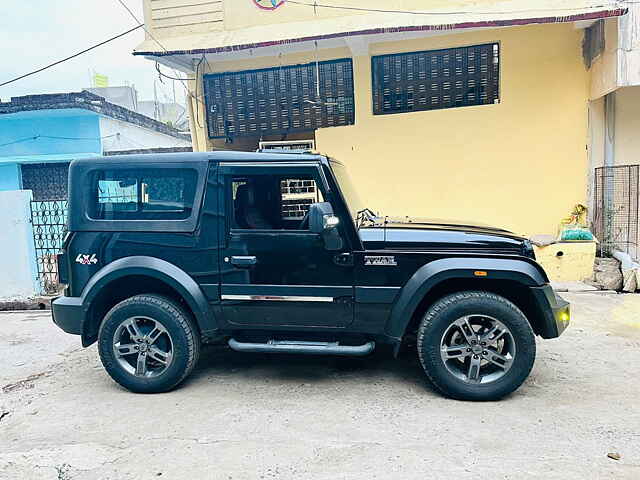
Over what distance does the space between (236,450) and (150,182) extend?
2.20 meters

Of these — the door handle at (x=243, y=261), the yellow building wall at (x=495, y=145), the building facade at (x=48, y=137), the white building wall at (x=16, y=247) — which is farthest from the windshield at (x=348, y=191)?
the building facade at (x=48, y=137)

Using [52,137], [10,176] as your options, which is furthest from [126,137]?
[10,176]

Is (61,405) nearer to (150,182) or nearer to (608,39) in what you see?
(150,182)

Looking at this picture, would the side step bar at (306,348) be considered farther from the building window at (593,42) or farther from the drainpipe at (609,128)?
the building window at (593,42)

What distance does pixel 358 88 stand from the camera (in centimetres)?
848

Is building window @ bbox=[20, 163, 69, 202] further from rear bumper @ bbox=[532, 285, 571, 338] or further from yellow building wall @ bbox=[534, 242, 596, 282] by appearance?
rear bumper @ bbox=[532, 285, 571, 338]

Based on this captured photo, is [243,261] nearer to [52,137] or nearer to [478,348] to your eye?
[478,348]

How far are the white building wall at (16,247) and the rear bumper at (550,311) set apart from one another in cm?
717

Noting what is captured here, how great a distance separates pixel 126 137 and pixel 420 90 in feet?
31.9

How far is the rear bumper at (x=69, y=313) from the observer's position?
3.84 meters

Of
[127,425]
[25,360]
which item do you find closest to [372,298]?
[127,425]

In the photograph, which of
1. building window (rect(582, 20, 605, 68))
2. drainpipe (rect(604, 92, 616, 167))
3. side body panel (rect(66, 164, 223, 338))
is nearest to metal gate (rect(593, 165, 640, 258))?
drainpipe (rect(604, 92, 616, 167))

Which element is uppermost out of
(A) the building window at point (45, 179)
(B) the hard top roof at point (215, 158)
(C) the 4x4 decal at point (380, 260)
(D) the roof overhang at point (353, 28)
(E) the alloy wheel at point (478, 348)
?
(D) the roof overhang at point (353, 28)

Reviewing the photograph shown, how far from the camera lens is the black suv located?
3547 mm
